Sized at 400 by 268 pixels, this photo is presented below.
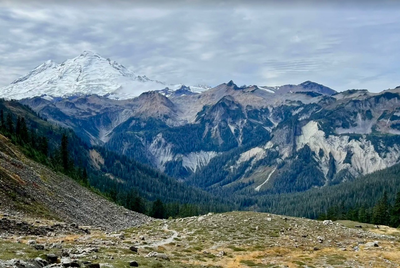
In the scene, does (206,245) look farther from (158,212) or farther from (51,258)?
(158,212)

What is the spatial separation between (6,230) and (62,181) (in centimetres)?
6483

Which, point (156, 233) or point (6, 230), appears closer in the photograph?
point (6, 230)

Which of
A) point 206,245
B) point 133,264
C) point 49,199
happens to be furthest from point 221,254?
point 49,199

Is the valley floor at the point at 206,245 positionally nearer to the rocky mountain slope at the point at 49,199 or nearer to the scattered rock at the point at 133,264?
the scattered rock at the point at 133,264

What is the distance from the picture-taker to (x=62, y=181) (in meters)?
106

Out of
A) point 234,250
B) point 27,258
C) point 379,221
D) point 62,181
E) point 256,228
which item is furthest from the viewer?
point 379,221

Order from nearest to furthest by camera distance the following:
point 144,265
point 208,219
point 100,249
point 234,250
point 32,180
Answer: point 144,265 < point 100,249 < point 234,250 < point 208,219 < point 32,180

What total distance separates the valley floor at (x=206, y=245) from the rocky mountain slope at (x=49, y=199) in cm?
1192

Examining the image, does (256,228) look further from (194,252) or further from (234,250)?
(194,252)

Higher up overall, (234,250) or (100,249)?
(100,249)

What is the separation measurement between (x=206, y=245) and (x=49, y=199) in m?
44.0

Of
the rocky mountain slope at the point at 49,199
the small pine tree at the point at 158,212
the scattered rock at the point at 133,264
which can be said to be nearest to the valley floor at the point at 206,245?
the scattered rock at the point at 133,264

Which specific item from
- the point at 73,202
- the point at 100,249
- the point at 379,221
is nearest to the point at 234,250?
the point at 100,249

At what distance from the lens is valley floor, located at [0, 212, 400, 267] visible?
1240 inches
